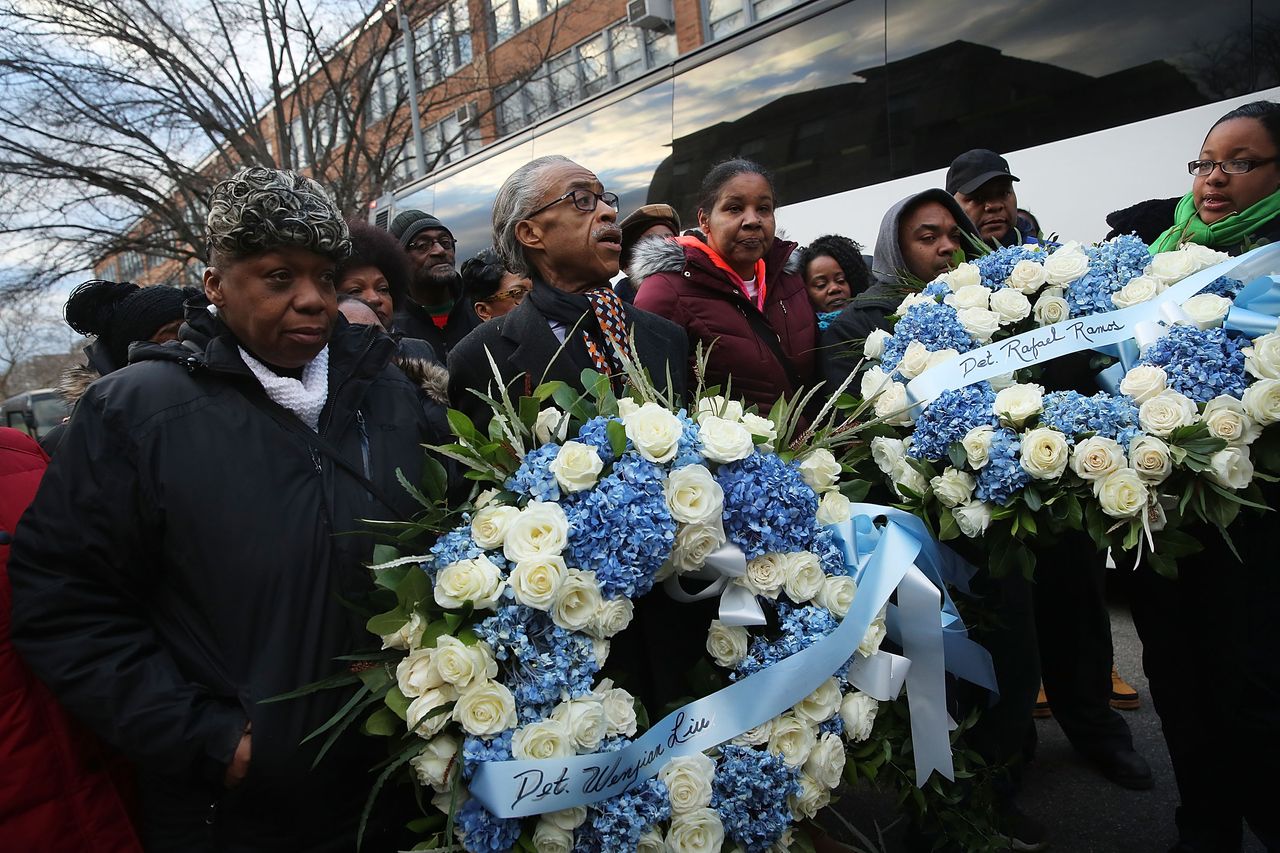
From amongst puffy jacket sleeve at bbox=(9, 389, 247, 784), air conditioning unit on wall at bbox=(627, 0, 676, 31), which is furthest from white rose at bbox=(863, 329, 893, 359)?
air conditioning unit on wall at bbox=(627, 0, 676, 31)

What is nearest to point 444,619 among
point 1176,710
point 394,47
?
point 1176,710

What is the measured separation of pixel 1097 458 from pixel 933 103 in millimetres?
4316

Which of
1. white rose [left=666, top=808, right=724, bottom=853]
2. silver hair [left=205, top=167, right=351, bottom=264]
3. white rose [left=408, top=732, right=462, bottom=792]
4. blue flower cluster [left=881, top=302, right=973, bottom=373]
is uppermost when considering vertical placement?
silver hair [left=205, top=167, right=351, bottom=264]

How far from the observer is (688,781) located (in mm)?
1541

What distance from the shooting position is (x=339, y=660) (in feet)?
5.55

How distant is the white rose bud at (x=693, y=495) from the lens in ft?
5.19

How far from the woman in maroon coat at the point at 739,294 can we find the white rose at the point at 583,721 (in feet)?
5.36

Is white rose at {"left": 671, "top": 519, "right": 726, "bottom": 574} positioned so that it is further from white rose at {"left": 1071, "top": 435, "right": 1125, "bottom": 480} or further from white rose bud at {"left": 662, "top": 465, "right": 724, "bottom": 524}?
white rose at {"left": 1071, "top": 435, "right": 1125, "bottom": 480}

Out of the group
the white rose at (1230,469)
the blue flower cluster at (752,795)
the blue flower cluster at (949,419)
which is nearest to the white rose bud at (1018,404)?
the blue flower cluster at (949,419)

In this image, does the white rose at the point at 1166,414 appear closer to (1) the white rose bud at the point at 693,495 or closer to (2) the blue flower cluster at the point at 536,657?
(1) the white rose bud at the point at 693,495

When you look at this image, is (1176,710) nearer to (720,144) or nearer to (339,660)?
(339,660)

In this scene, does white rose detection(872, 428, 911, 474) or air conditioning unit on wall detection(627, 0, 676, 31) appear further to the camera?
air conditioning unit on wall detection(627, 0, 676, 31)

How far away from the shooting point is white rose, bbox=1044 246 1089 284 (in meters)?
2.39

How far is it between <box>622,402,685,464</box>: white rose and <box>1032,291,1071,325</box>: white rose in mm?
1250
